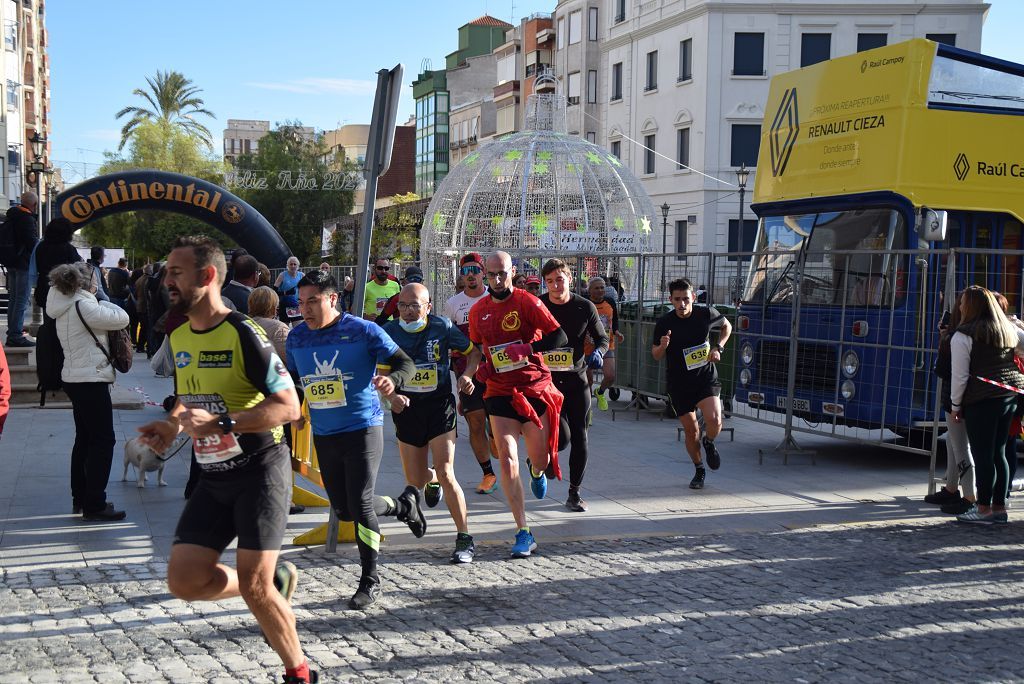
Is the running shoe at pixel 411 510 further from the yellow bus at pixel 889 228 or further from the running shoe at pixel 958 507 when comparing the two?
the yellow bus at pixel 889 228

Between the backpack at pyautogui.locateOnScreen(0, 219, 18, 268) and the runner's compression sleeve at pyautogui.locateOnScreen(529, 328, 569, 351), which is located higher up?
the backpack at pyautogui.locateOnScreen(0, 219, 18, 268)

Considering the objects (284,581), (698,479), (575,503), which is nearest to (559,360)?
(575,503)

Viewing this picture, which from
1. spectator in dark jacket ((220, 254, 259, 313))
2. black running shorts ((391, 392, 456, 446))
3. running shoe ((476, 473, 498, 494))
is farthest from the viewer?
spectator in dark jacket ((220, 254, 259, 313))

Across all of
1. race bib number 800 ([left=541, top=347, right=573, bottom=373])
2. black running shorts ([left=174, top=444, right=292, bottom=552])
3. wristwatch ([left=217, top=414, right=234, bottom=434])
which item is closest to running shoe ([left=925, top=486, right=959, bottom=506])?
race bib number 800 ([left=541, top=347, right=573, bottom=373])

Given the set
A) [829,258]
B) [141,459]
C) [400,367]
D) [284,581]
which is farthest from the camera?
[829,258]

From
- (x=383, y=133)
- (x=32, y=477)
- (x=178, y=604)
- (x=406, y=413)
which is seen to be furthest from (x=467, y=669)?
(x=32, y=477)

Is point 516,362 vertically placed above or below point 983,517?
above

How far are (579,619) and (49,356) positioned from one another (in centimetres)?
464

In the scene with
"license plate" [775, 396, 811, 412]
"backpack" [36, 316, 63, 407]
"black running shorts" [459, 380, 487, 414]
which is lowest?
"license plate" [775, 396, 811, 412]

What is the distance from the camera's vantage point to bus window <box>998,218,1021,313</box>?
1112cm

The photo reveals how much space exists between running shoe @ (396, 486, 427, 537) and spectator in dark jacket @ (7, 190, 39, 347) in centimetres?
1071

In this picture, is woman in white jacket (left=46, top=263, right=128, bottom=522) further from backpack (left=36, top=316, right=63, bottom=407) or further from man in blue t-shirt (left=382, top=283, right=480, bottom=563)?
man in blue t-shirt (left=382, top=283, right=480, bottom=563)

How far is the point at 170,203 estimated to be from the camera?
21594 mm

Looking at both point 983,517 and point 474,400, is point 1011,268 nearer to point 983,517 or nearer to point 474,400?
point 983,517
